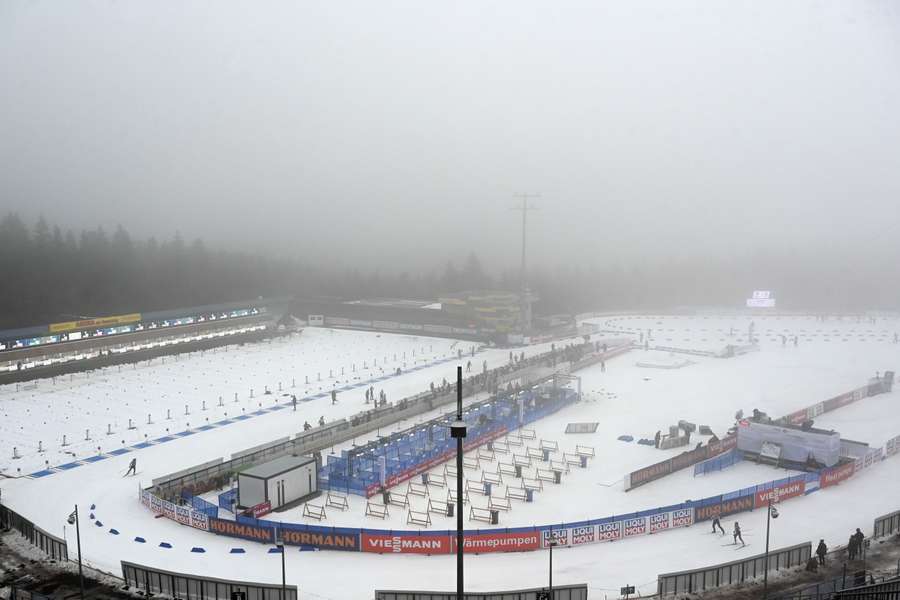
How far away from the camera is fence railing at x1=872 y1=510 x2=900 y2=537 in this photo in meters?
18.0

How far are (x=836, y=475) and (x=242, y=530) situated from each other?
18.4m

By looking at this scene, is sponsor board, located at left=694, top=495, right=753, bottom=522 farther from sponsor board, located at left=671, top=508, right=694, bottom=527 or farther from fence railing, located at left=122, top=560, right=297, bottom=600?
fence railing, located at left=122, top=560, right=297, bottom=600

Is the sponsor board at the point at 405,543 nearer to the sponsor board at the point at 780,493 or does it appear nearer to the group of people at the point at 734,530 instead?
the group of people at the point at 734,530

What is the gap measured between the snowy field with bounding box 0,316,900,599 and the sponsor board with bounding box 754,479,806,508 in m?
0.45

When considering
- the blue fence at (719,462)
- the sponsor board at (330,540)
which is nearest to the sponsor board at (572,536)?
the sponsor board at (330,540)

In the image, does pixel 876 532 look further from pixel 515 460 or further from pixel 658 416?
pixel 658 416

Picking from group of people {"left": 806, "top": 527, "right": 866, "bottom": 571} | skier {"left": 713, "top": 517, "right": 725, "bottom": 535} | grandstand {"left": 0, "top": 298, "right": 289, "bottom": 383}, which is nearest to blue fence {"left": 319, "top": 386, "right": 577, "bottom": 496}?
skier {"left": 713, "top": 517, "right": 725, "bottom": 535}

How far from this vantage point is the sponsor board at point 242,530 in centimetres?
1820

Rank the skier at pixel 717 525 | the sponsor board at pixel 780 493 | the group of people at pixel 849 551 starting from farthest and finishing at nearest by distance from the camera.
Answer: the sponsor board at pixel 780 493
the skier at pixel 717 525
the group of people at pixel 849 551

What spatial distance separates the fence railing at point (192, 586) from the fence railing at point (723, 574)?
7.71 meters

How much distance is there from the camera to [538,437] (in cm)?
2967

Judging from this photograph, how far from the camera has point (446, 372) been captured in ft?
150

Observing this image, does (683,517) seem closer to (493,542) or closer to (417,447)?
(493,542)

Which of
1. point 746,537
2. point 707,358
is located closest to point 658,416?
point 746,537
